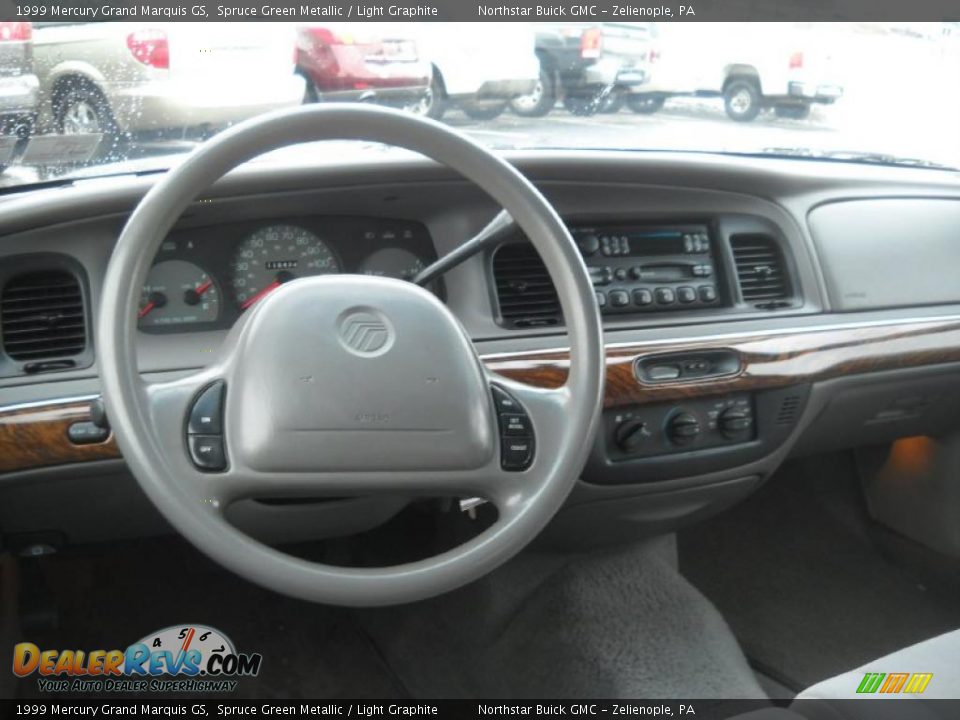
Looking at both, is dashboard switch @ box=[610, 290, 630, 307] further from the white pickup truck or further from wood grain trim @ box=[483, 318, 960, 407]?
the white pickup truck

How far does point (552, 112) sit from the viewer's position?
7.30 ft

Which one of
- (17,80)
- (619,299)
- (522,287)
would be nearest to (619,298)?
(619,299)

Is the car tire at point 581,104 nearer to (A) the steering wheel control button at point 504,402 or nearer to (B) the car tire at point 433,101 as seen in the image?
(B) the car tire at point 433,101

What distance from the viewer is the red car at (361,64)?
1.87m

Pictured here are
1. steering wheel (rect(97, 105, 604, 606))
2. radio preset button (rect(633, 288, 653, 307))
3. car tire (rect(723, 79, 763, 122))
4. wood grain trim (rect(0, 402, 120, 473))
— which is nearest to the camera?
steering wheel (rect(97, 105, 604, 606))

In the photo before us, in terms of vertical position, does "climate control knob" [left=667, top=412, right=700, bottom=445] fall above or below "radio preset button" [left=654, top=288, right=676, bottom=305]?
below

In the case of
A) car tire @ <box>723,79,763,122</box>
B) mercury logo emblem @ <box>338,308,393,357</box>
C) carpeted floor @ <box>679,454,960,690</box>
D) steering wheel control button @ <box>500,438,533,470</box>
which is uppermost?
car tire @ <box>723,79,763,122</box>

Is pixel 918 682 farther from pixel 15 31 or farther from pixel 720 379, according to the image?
pixel 15 31

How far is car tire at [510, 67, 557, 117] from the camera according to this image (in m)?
2.18

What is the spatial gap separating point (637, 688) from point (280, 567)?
1231 mm

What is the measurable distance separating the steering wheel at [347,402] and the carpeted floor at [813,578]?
1.37 m

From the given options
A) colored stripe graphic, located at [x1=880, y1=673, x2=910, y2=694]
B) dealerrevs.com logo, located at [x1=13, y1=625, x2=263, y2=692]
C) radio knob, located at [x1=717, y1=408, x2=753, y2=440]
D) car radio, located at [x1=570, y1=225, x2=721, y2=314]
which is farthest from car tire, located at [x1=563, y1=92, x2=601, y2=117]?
dealerrevs.com logo, located at [x1=13, y1=625, x2=263, y2=692]

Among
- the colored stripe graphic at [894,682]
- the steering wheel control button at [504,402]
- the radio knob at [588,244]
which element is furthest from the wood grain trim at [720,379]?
the colored stripe graphic at [894,682]

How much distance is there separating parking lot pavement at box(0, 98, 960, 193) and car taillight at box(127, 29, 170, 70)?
14cm
